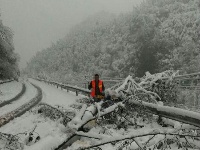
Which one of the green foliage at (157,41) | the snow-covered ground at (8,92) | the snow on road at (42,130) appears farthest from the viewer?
the green foliage at (157,41)

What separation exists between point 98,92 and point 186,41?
43.0 metres

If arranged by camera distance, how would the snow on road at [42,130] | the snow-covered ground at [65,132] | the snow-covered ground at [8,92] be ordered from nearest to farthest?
the snow on road at [42,130] < the snow-covered ground at [65,132] < the snow-covered ground at [8,92]

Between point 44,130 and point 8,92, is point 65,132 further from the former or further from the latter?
point 8,92

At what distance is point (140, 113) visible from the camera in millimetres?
7176

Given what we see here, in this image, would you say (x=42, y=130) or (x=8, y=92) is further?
(x=8, y=92)

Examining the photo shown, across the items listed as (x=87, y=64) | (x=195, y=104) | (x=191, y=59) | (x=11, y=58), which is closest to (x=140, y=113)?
(x=195, y=104)

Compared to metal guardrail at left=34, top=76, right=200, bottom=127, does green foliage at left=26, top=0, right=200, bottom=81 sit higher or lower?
higher

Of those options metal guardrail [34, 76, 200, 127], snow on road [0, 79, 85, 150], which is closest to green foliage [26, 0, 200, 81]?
snow on road [0, 79, 85, 150]

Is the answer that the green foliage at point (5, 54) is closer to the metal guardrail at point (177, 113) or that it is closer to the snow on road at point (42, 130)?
the snow on road at point (42, 130)

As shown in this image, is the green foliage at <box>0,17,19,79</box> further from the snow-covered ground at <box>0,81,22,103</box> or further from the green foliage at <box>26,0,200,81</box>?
the green foliage at <box>26,0,200,81</box>

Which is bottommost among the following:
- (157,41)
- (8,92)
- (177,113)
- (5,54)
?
(8,92)

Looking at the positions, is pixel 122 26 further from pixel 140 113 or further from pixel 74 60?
pixel 140 113

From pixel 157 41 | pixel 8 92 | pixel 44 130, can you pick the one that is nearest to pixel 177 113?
pixel 44 130

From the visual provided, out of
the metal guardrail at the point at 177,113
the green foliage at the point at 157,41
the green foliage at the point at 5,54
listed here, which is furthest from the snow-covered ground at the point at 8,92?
the metal guardrail at the point at 177,113
